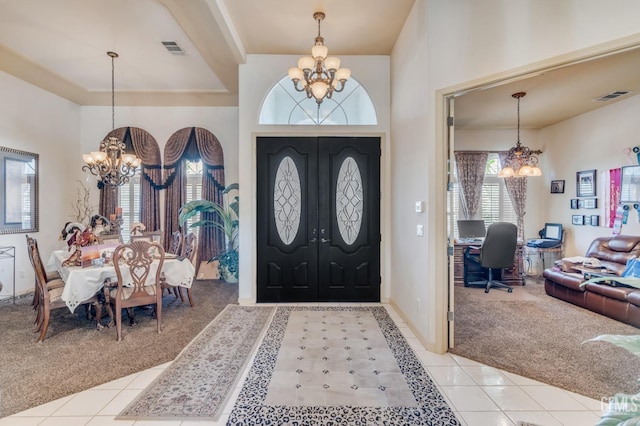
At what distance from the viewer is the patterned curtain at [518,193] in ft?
22.0

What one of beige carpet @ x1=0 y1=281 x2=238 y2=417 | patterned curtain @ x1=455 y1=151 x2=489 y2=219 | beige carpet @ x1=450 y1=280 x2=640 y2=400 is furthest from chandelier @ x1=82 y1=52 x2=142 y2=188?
patterned curtain @ x1=455 y1=151 x2=489 y2=219

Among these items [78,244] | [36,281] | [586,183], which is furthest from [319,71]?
[586,183]

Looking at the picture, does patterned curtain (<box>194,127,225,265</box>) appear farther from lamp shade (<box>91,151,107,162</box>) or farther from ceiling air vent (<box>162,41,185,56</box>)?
ceiling air vent (<box>162,41,185,56</box>)

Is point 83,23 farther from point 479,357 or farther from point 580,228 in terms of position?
point 580,228

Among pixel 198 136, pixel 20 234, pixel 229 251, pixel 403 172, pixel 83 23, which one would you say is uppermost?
pixel 83 23

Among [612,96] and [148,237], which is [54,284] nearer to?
[148,237]

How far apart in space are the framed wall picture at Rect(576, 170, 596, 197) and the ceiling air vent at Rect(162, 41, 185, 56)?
284 inches

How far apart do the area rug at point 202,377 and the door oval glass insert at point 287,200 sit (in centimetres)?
134

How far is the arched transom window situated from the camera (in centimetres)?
468

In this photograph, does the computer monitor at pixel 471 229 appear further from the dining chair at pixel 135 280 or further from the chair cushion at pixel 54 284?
the chair cushion at pixel 54 284

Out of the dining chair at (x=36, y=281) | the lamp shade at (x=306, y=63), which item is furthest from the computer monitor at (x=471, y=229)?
the dining chair at (x=36, y=281)

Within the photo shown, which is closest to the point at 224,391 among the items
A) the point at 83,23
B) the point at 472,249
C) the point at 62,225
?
the point at 83,23

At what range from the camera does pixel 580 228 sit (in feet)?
19.7

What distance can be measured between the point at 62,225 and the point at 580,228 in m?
9.91
